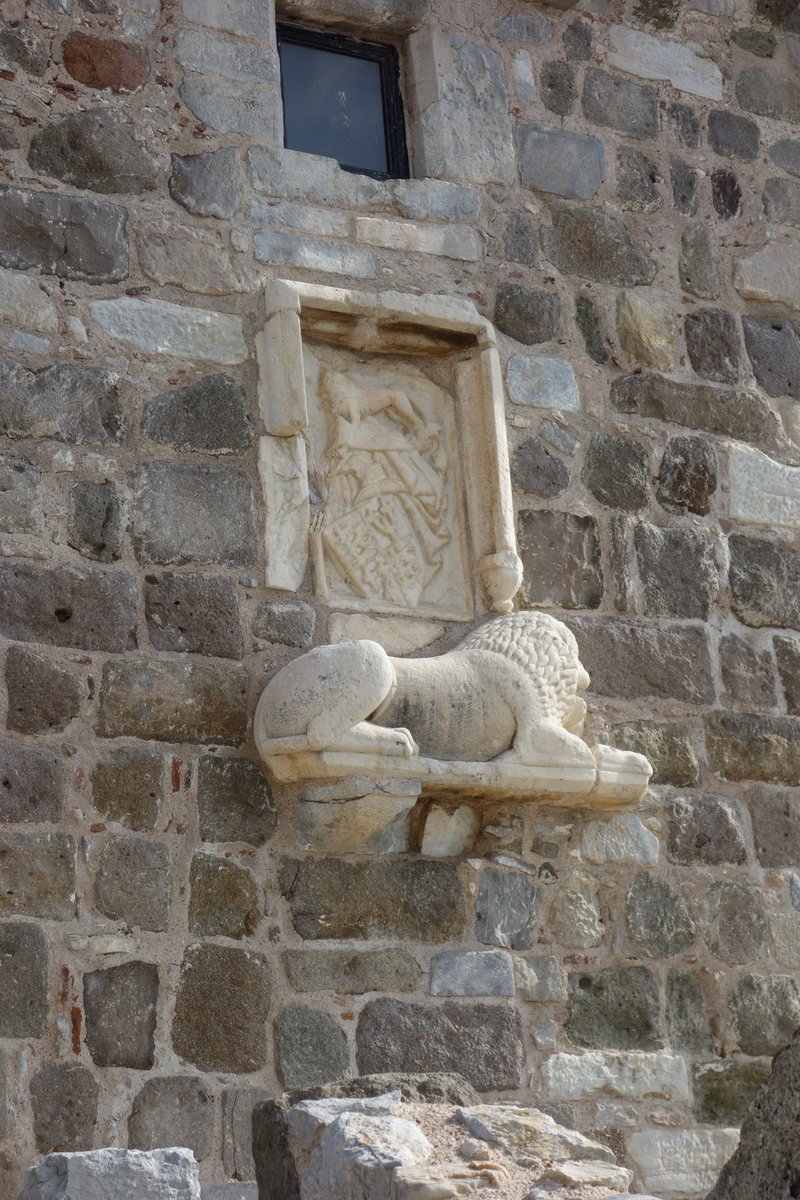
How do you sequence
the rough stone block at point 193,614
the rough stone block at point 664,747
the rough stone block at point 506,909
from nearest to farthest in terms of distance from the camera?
the rough stone block at point 193,614 → the rough stone block at point 506,909 → the rough stone block at point 664,747

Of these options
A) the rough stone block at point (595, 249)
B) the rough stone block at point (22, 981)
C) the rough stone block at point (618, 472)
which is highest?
the rough stone block at point (595, 249)

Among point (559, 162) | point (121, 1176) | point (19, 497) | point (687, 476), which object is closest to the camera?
point (121, 1176)

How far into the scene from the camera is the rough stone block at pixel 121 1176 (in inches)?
119

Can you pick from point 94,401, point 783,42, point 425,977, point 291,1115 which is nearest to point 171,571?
point 94,401

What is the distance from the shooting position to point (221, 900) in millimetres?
4488

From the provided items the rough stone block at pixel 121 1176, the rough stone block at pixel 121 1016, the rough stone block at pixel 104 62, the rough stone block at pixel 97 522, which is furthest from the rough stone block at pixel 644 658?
the rough stone block at pixel 121 1176

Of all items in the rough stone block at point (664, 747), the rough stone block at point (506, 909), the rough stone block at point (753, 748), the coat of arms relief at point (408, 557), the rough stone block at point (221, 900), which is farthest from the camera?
the rough stone block at point (753, 748)

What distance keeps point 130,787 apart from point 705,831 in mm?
1619

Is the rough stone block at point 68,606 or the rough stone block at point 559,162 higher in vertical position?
the rough stone block at point 559,162

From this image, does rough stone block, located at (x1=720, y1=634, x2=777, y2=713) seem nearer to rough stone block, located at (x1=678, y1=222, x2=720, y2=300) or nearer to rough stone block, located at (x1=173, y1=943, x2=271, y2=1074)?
rough stone block, located at (x1=678, y1=222, x2=720, y2=300)

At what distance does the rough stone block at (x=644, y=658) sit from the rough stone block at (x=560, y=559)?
78 mm

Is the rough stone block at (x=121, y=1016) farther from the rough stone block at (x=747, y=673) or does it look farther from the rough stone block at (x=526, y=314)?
the rough stone block at (x=526, y=314)

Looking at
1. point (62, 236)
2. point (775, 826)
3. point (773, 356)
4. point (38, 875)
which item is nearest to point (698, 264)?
point (773, 356)

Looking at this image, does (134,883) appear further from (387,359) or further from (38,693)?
(387,359)
